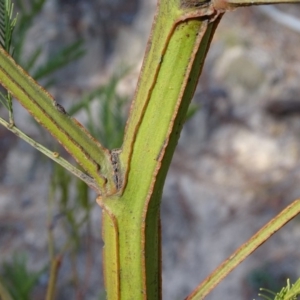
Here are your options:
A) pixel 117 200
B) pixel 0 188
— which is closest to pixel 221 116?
pixel 0 188

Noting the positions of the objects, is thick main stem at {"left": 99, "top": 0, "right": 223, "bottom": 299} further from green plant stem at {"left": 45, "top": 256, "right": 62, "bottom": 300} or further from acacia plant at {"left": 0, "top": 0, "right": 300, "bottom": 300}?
green plant stem at {"left": 45, "top": 256, "right": 62, "bottom": 300}

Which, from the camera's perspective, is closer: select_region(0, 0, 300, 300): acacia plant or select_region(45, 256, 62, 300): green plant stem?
select_region(0, 0, 300, 300): acacia plant

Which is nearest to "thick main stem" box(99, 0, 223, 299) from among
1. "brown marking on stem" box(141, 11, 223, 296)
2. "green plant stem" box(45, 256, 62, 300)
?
"brown marking on stem" box(141, 11, 223, 296)

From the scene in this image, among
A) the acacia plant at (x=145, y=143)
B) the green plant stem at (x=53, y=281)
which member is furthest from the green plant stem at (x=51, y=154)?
the green plant stem at (x=53, y=281)

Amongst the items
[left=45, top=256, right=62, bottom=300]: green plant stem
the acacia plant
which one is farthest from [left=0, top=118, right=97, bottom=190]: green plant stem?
[left=45, top=256, right=62, bottom=300]: green plant stem

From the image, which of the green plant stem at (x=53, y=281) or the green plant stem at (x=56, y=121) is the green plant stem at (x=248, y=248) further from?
the green plant stem at (x=53, y=281)

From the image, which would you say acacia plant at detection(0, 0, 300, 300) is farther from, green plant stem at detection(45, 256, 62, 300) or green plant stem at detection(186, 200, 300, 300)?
green plant stem at detection(45, 256, 62, 300)

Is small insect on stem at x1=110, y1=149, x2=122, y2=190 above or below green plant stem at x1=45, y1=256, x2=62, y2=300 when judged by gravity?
below

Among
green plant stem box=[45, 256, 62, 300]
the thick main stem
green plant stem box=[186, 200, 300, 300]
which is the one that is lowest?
green plant stem box=[186, 200, 300, 300]

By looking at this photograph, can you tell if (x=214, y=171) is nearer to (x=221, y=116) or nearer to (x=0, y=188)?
(x=221, y=116)
